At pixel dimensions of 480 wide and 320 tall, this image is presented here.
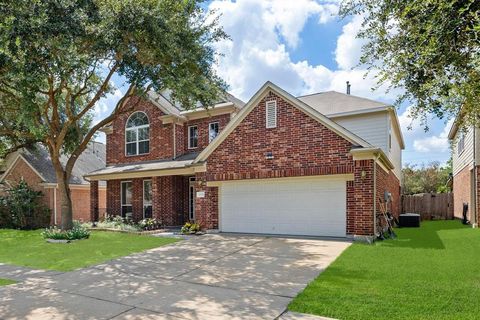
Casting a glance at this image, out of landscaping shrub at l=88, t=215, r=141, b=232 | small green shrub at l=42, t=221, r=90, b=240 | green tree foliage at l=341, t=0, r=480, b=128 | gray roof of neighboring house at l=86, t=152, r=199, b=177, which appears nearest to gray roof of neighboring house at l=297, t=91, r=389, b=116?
gray roof of neighboring house at l=86, t=152, r=199, b=177

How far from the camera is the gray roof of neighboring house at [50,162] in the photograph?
878 inches

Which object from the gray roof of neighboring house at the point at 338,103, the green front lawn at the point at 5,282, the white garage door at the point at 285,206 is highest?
the gray roof of neighboring house at the point at 338,103

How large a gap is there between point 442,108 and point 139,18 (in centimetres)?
999

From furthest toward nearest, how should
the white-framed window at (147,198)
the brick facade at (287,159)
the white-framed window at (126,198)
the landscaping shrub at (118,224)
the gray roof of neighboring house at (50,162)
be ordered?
1. the gray roof of neighboring house at (50,162)
2. the white-framed window at (126,198)
3. the white-framed window at (147,198)
4. the landscaping shrub at (118,224)
5. the brick facade at (287,159)

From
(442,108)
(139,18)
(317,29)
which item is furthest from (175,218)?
(442,108)

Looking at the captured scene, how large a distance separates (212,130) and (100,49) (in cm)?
740

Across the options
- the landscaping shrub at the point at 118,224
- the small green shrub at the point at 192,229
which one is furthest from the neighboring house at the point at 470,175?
the landscaping shrub at the point at 118,224

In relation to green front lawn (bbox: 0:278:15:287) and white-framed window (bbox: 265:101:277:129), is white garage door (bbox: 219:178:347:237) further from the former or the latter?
green front lawn (bbox: 0:278:15:287)

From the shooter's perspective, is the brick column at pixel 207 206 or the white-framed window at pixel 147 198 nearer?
the brick column at pixel 207 206

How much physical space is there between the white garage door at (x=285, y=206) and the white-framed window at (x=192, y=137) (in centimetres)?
510

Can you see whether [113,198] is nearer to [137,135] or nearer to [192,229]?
[137,135]

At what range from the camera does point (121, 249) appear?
38.3 feet

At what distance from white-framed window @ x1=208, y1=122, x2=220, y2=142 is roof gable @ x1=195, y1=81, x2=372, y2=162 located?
344cm

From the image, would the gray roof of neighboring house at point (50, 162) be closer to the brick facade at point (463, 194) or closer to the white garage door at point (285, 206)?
the white garage door at point (285, 206)
